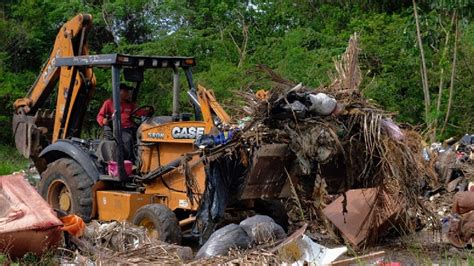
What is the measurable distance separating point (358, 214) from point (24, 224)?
4140mm

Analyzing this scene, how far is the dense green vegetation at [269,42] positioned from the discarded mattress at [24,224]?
9.75m

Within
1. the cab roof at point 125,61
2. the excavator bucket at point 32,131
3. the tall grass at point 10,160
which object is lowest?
the tall grass at point 10,160

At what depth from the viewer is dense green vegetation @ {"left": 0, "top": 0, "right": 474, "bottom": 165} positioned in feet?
62.8

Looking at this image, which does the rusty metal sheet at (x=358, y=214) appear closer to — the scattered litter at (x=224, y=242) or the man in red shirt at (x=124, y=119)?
the scattered litter at (x=224, y=242)

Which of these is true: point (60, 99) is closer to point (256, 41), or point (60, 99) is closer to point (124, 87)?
point (124, 87)

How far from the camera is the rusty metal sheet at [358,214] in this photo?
8.57 m

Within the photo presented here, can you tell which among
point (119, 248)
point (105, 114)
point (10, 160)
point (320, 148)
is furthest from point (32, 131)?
point (10, 160)

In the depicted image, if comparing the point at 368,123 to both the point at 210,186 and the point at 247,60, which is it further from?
the point at 247,60

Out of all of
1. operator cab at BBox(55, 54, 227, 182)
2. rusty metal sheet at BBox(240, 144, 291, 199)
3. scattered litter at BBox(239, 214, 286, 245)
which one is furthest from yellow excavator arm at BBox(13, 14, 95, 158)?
scattered litter at BBox(239, 214, 286, 245)

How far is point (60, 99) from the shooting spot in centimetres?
1074

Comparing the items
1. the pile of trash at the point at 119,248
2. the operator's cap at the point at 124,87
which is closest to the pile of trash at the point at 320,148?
the pile of trash at the point at 119,248

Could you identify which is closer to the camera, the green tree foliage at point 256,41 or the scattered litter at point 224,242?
the scattered litter at point 224,242

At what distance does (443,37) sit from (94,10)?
10753 mm

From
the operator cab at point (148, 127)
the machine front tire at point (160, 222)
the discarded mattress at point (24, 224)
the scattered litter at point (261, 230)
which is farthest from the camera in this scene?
the operator cab at point (148, 127)
